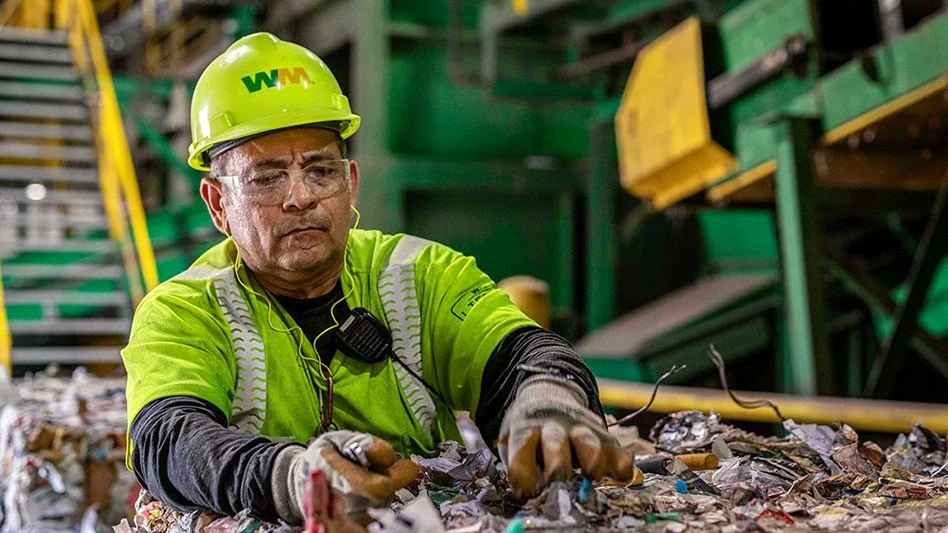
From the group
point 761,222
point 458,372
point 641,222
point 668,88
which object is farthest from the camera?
point 641,222

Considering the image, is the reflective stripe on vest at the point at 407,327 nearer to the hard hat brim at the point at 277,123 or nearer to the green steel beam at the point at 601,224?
the hard hat brim at the point at 277,123

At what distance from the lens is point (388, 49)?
31.4 ft

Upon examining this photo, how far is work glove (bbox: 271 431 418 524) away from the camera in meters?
1.89

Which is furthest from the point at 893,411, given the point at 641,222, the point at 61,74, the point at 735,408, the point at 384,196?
the point at 61,74

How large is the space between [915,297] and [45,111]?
8026 millimetres

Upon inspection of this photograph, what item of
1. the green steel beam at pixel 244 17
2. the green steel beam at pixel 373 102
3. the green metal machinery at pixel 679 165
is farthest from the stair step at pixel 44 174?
the green steel beam at pixel 373 102

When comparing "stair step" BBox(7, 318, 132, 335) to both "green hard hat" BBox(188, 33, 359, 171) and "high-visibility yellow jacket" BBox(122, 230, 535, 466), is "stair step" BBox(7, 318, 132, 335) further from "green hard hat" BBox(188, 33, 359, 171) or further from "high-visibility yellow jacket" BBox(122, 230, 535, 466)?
"green hard hat" BBox(188, 33, 359, 171)

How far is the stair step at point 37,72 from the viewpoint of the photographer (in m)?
10.3

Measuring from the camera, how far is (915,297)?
5.37 meters

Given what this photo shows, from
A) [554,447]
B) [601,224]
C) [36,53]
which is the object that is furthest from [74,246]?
[554,447]

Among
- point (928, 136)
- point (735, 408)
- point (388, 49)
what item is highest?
point (388, 49)

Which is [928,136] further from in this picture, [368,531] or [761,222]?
[368,531]

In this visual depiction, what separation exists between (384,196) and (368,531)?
763 cm

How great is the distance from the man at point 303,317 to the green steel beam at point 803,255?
2.87 m
